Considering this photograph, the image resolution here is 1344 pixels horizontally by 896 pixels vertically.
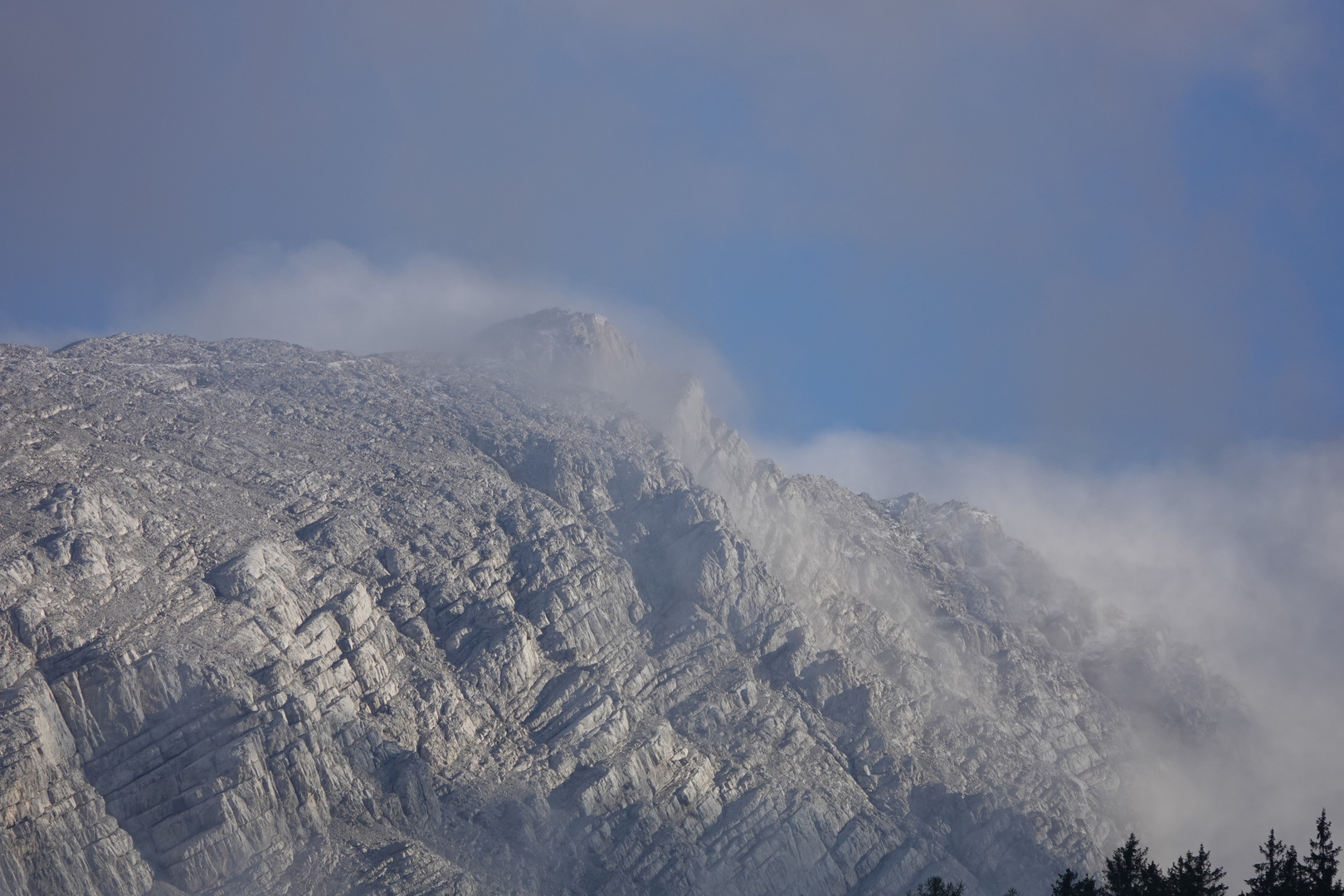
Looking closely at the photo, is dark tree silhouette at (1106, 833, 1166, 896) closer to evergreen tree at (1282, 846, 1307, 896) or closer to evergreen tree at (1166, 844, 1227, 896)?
evergreen tree at (1166, 844, 1227, 896)

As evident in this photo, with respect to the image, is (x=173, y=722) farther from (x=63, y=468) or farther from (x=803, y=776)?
(x=803, y=776)

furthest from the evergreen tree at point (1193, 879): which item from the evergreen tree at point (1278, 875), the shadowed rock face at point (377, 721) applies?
the shadowed rock face at point (377, 721)

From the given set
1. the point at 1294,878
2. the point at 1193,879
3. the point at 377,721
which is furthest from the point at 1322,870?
the point at 377,721

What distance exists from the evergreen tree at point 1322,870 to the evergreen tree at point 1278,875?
0.65 m

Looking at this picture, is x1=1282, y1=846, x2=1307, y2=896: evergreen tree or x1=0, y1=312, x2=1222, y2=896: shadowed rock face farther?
x1=0, y1=312, x2=1222, y2=896: shadowed rock face

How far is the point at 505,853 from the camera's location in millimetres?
150750

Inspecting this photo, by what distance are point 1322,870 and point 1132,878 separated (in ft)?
54.0

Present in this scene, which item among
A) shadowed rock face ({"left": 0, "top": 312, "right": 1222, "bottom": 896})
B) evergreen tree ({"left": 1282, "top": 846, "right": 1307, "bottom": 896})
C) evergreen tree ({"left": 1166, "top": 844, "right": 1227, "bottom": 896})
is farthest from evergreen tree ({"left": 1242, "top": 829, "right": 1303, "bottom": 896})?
shadowed rock face ({"left": 0, "top": 312, "right": 1222, "bottom": 896})

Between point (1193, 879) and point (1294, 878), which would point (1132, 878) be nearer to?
point (1193, 879)

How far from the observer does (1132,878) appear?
9825 centimetres

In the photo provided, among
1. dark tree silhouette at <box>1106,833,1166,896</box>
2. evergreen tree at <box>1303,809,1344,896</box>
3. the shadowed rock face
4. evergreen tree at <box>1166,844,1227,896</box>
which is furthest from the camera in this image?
the shadowed rock face

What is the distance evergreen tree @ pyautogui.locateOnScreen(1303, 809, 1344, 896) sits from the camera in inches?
3300

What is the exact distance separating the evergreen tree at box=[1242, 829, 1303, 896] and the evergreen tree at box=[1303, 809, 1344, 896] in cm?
65

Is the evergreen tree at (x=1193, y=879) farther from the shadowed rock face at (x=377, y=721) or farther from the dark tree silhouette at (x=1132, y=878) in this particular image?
the shadowed rock face at (x=377, y=721)
